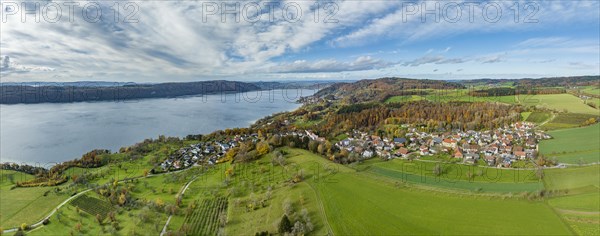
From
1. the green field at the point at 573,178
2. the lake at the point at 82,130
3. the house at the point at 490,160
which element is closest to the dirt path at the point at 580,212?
the green field at the point at 573,178

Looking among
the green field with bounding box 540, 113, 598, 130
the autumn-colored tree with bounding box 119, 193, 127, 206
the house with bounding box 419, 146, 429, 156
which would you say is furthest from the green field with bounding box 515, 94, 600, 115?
the autumn-colored tree with bounding box 119, 193, 127, 206

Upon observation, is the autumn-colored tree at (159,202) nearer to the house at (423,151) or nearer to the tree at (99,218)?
the tree at (99,218)

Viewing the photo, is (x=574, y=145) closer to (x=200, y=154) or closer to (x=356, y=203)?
(x=356, y=203)

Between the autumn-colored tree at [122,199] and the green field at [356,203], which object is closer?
the green field at [356,203]

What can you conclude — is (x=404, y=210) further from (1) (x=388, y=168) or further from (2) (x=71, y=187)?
(2) (x=71, y=187)

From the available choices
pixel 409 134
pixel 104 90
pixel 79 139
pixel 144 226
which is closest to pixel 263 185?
pixel 144 226

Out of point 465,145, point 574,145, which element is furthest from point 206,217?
point 574,145
